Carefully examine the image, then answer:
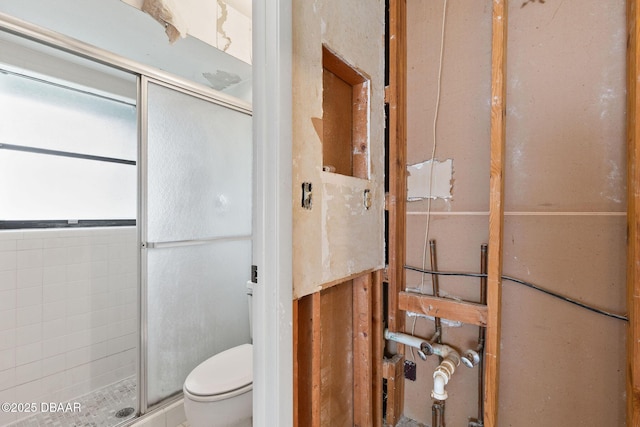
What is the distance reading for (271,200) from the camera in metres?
0.80

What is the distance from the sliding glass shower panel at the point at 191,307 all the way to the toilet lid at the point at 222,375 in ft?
0.96

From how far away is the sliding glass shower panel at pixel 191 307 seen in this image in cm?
166

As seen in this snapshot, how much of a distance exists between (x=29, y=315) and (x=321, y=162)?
212 cm

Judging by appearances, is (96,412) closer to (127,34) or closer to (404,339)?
(404,339)

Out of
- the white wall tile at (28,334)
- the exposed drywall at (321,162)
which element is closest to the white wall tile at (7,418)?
the white wall tile at (28,334)

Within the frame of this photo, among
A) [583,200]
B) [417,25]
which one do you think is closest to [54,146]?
[417,25]

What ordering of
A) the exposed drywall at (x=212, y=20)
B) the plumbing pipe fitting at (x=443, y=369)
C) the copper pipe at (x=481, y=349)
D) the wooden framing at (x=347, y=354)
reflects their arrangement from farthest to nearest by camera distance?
1. the exposed drywall at (x=212, y=20)
2. the copper pipe at (x=481, y=349)
3. the plumbing pipe fitting at (x=443, y=369)
4. the wooden framing at (x=347, y=354)

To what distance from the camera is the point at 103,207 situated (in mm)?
2059

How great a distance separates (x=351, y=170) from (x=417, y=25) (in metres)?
0.83

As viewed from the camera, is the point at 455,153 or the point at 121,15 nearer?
the point at 455,153

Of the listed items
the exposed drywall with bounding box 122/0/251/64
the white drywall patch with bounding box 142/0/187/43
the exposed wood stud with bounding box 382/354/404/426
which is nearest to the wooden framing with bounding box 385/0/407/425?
the exposed wood stud with bounding box 382/354/404/426

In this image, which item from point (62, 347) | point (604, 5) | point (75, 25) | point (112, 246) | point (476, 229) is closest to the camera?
point (604, 5)

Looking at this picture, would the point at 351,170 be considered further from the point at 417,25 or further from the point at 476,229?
the point at 417,25

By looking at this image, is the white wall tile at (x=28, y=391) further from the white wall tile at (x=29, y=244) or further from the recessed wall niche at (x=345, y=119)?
the recessed wall niche at (x=345, y=119)
